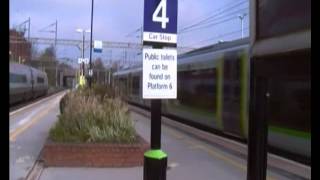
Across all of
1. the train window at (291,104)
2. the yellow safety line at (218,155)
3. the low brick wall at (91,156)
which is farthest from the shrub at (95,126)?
the train window at (291,104)

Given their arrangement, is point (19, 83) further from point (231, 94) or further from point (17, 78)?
point (231, 94)

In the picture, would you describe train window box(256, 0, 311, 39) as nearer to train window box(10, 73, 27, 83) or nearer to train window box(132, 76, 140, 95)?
train window box(132, 76, 140, 95)

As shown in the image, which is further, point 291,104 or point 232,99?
point 232,99

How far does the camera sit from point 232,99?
18422 mm

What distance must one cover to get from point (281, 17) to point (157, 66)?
3071mm

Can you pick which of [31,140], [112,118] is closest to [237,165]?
[112,118]

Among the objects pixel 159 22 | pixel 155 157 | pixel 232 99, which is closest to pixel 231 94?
pixel 232 99

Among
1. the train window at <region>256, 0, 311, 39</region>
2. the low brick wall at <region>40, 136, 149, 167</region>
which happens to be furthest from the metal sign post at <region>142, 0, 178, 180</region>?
the low brick wall at <region>40, 136, 149, 167</region>

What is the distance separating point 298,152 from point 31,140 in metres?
A: 8.24

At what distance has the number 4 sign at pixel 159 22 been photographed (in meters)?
6.87

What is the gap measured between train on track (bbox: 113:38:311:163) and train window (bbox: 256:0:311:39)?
25cm

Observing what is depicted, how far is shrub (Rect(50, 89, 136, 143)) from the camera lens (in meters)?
13.6

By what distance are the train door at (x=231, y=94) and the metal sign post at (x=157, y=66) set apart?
1095 centimetres

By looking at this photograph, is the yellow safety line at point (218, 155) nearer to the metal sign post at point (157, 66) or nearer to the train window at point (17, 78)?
the metal sign post at point (157, 66)
